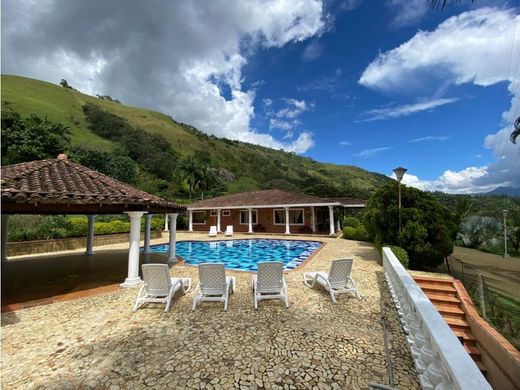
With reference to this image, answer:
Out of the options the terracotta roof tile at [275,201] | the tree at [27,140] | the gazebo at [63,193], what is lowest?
the gazebo at [63,193]

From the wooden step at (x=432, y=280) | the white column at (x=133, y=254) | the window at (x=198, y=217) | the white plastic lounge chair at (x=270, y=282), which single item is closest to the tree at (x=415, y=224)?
the wooden step at (x=432, y=280)

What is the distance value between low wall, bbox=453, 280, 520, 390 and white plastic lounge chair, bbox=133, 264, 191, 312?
6868 millimetres

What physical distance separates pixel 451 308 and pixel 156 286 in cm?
814

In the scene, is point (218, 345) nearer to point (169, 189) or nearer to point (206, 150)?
point (169, 189)

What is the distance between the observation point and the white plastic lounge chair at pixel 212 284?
19.1ft

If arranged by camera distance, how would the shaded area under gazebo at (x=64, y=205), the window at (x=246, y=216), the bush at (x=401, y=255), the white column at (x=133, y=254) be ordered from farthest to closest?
the window at (x=246, y=216)
the bush at (x=401, y=255)
the white column at (x=133, y=254)
the shaded area under gazebo at (x=64, y=205)

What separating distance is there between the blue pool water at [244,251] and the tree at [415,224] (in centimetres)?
419

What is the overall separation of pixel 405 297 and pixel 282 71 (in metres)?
19.3

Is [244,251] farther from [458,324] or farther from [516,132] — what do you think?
[516,132]

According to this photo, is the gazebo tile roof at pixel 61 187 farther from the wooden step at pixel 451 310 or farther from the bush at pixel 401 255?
the wooden step at pixel 451 310

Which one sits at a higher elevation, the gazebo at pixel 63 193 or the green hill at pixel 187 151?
the green hill at pixel 187 151

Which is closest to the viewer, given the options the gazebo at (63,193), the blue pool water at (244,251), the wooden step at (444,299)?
the gazebo at (63,193)

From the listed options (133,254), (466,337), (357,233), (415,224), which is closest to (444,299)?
(466,337)

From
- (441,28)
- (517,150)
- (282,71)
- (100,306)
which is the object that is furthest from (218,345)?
(282,71)
